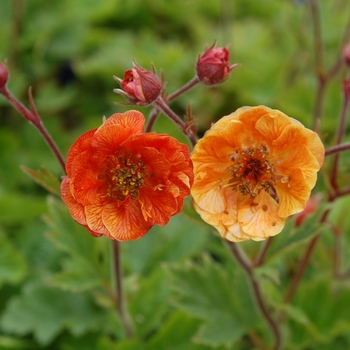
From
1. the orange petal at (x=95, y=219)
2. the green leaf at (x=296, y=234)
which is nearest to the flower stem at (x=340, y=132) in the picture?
the green leaf at (x=296, y=234)

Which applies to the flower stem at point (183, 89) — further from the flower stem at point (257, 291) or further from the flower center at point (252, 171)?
the flower stem at point (257, 291)

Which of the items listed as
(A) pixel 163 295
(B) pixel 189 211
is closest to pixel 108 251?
(A) pixel 163 295

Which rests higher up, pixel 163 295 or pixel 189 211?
pixel 189 211

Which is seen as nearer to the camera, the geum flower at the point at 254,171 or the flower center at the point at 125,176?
the geum flower at the point at 254,171

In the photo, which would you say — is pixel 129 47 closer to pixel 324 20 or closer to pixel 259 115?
pixel 324 20

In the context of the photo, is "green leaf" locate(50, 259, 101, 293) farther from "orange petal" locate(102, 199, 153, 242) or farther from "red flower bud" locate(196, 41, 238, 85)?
"red flower bud" locate(196, 41, 238, 85)

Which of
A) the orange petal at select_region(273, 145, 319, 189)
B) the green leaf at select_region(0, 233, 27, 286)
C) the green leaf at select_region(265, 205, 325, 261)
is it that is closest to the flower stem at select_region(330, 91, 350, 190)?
the green leaf at select_region(265, 205, 325, 261)
